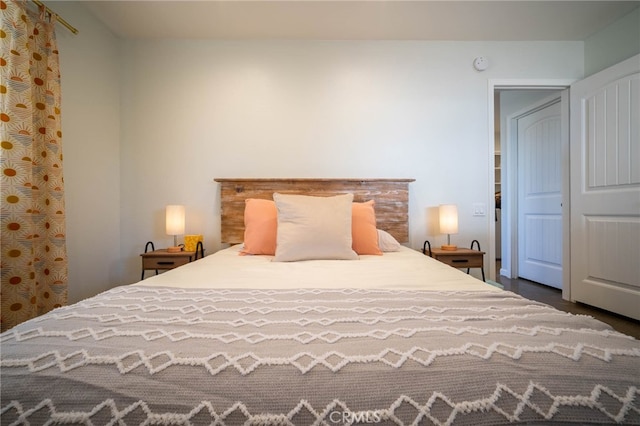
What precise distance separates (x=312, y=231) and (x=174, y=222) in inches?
53.6

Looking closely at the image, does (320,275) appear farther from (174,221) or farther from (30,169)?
(30,169)

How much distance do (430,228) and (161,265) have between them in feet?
7.72

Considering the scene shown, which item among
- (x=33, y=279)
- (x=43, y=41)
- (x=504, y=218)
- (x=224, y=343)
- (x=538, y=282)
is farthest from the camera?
(x=504, y=218)

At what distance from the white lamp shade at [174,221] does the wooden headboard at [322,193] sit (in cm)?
34

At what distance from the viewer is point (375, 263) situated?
1544 millimetres

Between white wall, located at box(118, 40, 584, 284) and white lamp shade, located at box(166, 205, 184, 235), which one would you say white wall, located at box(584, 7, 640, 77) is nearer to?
white wall, located at box(118, 40, 584, 284)

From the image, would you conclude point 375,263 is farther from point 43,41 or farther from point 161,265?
point 43,41

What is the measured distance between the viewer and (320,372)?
1.65 ft

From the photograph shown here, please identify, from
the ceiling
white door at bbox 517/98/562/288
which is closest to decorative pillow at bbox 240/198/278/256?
the ceiling

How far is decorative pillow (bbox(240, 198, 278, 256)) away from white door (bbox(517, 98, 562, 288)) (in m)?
3.15

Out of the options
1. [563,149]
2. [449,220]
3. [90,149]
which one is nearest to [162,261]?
[90,149]

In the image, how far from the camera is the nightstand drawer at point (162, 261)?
7.35 feet

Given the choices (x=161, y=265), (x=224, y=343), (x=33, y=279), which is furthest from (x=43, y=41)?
(x=224, y=343)

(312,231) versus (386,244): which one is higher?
(312,231)
